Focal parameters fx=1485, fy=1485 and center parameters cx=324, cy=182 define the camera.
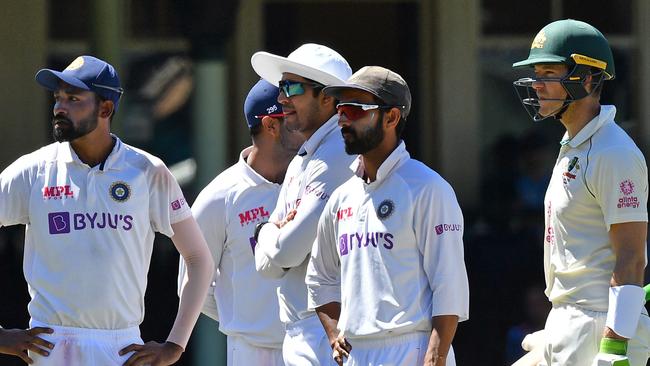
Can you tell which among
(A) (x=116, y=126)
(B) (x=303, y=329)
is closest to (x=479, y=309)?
(A) (x=116, y=126)

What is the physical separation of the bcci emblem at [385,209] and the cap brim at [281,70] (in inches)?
23.3

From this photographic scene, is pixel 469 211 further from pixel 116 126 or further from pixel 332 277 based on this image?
pixel 332 277

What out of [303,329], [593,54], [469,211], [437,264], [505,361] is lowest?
[505,361]

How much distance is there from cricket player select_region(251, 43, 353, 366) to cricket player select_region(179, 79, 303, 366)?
0.55m

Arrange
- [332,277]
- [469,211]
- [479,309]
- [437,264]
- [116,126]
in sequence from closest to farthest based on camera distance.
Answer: [437,264], [332,277], [116,126], [479,309], [469,211]

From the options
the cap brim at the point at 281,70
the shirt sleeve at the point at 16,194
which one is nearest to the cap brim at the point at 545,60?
the cap brim at the point at 281,70

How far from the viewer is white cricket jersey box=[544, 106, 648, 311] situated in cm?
458

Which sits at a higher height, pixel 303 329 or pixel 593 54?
pixel 593 54

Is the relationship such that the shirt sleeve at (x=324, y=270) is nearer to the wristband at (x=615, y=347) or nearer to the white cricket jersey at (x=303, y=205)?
the white cricket jersey at (x=303, y=205)

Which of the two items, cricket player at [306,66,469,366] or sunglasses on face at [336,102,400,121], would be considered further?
sunglasses on face at [336,102,400,121]

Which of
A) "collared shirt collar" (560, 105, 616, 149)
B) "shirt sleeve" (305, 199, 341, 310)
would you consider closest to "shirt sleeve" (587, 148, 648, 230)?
"collared shirt collar" (560, 105, 616, 149)

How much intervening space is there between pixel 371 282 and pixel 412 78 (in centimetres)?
643

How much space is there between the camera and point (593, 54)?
4.79 m

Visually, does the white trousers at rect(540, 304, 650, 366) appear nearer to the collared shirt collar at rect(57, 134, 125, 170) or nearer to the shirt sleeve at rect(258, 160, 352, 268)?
the shirt sleeve at rect(258, 160, 352, 268)
